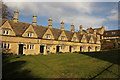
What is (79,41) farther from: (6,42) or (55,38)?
(6,42)

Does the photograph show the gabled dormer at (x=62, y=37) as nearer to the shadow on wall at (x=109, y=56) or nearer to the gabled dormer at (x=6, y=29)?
the shadow on wall at (x=109, y=56)

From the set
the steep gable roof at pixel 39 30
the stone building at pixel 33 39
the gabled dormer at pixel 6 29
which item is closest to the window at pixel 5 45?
the stone building at pixel 33 39

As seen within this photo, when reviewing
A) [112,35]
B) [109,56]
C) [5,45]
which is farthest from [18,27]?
[112,35]

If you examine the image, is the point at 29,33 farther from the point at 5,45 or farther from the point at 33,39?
the point at 5,45

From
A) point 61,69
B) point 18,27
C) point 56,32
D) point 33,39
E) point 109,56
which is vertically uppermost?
point 18,27

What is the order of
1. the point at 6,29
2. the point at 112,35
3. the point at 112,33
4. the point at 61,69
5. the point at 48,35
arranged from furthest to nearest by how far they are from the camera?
the point at 112,33 < the point at 112,35 < the point at 48,35 < the point at 6,29 < the point at 61,69

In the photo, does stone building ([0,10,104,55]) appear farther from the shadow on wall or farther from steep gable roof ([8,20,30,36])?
the shadow on wall

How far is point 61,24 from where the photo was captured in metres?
39.2

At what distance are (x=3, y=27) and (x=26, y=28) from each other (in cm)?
603

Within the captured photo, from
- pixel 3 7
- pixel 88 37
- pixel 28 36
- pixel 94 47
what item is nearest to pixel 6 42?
pixel 28 36

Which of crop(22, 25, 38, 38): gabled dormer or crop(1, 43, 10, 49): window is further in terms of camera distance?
crop(22, 25, 38, 38): gabled dormer

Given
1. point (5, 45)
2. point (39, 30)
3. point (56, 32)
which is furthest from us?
point (56, 32)

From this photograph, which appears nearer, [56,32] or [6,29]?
[6,29]

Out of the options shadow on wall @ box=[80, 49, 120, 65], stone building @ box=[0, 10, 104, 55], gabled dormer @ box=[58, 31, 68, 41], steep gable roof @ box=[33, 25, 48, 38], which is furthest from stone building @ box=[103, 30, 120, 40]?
steep gable roof @ box=[33, 25, 48, 38]
